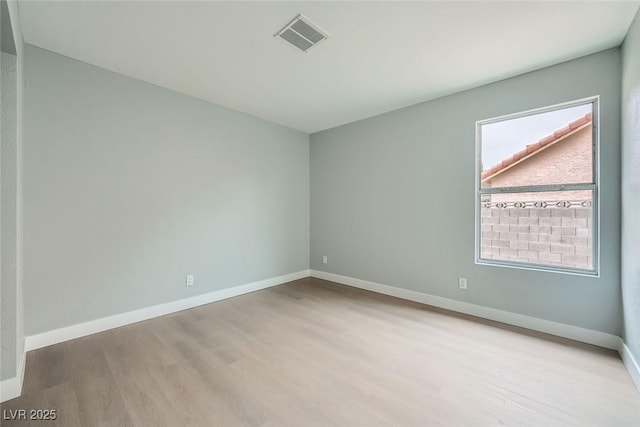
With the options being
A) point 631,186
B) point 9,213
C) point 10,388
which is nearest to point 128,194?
point 9,213

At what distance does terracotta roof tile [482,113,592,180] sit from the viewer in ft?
7.87

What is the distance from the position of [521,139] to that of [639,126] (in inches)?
40.4

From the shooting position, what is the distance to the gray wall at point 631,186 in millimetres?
1761

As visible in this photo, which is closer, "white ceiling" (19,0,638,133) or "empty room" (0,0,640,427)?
"empty room" (0,0,640,427)

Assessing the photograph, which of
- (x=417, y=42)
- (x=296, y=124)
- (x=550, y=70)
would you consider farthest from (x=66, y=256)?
(x=550, y=70)

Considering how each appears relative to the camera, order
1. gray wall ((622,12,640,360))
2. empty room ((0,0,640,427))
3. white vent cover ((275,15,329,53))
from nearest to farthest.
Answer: empty room ((0,0,640,427)) < gray wall ((622,12,640,360)) < white vent cover ((275,15,329,53))

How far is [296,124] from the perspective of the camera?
13.9 feet

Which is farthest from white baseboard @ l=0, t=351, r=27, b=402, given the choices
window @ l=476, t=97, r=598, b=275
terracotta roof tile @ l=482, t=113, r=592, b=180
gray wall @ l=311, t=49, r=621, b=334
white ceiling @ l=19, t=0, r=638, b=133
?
terracotta roof tile @ l=482, t=113, r=592, b=180

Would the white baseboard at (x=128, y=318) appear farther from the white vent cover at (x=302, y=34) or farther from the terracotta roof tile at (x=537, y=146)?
the terracotta roof tile at (x=537, y=146)

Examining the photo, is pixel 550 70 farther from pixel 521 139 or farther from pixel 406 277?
pixel 406 277

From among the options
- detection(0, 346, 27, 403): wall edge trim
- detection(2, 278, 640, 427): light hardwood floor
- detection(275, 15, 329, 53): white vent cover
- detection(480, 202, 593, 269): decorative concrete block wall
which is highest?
detection(275, 15, 329, 53): white vent cover

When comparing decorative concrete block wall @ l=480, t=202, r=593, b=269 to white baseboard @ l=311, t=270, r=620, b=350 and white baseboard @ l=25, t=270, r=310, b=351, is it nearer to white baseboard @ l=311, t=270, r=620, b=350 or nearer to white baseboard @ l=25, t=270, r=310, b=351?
white baseboard @ l=311, t=270, r=620, b=350

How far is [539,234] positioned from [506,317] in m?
0.94

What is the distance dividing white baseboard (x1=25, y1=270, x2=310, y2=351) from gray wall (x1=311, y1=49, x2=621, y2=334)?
1576 millimetres
